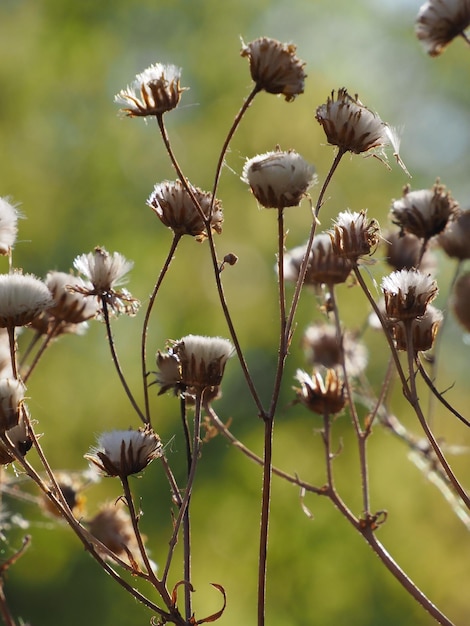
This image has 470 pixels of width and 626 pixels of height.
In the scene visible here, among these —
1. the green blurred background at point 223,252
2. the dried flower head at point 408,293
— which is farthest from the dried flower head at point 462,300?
the green blurred background at point 223,252

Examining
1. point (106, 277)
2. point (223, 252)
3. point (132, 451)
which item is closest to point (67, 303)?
point (106, 277)

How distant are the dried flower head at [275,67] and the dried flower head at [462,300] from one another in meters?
0.33

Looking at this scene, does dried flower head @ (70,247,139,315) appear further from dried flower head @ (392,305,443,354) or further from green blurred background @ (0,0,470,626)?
green blurred background @ (0,0,470,626)

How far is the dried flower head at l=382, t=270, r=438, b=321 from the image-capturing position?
541 millimetres

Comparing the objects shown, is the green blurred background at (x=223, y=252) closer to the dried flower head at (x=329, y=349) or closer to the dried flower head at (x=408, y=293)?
the dried flower head at (x=329, y=349)

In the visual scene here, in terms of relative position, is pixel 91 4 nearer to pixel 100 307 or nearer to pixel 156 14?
pixel 156 14

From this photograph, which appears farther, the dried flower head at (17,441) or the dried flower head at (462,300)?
the dried flower head at (462,300)

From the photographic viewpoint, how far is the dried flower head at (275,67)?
0.54m

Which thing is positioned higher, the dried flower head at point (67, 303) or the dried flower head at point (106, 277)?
the dried flower head at point (67, 303)

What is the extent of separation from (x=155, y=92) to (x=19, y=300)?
154 mm

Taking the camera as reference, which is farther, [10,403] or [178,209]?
[178,209]

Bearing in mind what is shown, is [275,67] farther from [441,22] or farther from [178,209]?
[441,22]

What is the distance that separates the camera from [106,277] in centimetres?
61

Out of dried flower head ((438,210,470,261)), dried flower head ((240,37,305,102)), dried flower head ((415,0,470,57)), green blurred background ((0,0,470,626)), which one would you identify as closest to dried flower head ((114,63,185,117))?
dried flower head ((240,37,305,102))
